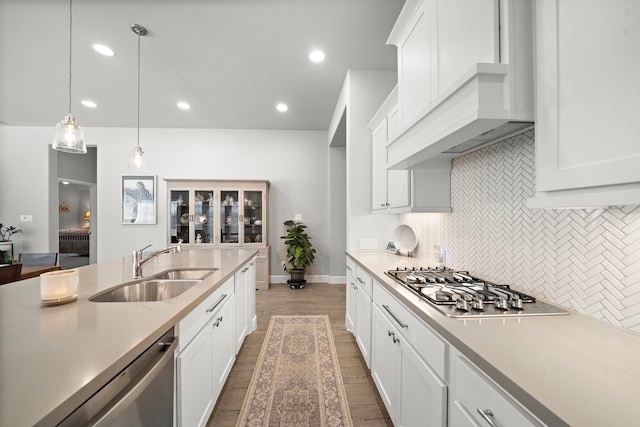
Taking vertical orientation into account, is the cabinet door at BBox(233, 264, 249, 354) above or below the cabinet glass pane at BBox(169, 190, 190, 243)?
below

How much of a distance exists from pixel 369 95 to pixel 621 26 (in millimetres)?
2581

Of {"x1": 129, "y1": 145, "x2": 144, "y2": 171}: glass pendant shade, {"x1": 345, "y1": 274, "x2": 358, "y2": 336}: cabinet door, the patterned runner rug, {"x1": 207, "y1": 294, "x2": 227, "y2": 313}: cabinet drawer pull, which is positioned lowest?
the patterned runner rug

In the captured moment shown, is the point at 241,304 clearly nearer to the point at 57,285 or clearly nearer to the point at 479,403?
the point at 57,285

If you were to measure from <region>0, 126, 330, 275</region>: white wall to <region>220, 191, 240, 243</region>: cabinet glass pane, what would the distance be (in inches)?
21.9

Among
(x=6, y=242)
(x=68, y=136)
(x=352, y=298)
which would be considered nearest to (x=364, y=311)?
(x=352, y=298)

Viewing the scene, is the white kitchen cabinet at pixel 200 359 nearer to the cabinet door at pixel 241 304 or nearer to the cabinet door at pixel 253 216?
the cabinet door at pixel 241 304

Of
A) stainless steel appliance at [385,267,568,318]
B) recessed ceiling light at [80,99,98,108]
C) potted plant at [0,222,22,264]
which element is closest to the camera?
stainless steel appliance at [385,267,568,318]

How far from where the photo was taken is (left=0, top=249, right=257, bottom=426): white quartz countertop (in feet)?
1.80

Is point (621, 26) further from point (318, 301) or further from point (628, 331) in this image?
point (318, 301)

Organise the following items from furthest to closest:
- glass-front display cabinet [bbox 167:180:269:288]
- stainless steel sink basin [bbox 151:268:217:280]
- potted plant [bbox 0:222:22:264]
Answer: glass-front display cabinet [bbox 167:180:269:288]
potted plant [bbox 0:222:22:264]
stainless steel sink basin [bbox 151:268:217:280]

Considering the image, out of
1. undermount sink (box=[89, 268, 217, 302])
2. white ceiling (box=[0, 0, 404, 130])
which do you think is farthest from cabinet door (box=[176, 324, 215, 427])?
white ceiling (box=[0, 0, 404, 130])

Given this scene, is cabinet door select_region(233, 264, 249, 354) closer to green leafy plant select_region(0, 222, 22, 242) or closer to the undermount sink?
the undermount sink

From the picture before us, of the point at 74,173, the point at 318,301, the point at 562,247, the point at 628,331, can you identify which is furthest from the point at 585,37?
the point at 74,173

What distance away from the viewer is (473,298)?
1158 millimetres
